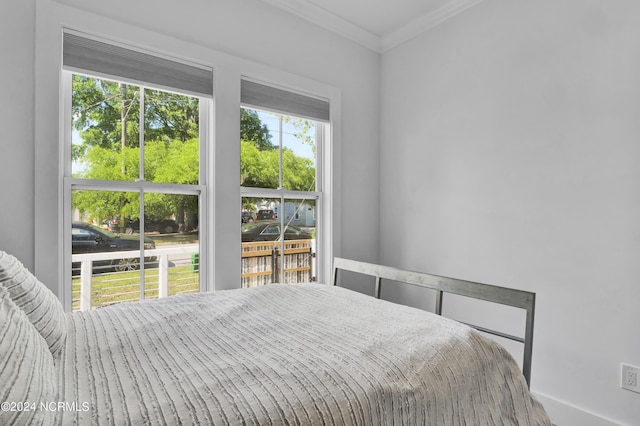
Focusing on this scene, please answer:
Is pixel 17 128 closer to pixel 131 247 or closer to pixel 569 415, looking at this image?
pixel 131 247

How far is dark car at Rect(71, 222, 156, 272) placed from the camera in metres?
1.81

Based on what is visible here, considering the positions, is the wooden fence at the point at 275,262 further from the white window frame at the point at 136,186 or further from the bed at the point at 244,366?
the bed at the point at 244,366

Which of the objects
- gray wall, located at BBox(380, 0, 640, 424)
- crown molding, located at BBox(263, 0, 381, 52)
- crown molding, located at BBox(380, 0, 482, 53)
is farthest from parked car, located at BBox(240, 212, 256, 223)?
crown molding, located at BBox(380, 0, 482, 53)

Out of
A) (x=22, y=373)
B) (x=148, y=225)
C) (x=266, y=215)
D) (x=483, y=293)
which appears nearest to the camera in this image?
(x=22, y=373)

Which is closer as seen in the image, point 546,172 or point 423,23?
point 546,172

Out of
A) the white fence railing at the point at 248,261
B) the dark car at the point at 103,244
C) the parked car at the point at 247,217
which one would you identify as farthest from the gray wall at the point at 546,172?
the dark car at the point at 103,244

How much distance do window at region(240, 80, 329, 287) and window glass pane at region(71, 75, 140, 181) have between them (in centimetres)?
66

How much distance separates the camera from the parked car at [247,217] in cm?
236

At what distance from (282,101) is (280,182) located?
0.58m

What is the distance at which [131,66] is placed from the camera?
6.25 ft

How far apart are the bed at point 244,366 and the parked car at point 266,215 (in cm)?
103

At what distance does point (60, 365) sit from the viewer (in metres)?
0.89

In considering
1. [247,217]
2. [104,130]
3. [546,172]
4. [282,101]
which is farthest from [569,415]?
[104,130]

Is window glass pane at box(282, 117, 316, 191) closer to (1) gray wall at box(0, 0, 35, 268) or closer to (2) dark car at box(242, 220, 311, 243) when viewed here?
(2) dark car at box(242, 220, 311, 243)
